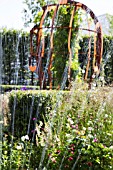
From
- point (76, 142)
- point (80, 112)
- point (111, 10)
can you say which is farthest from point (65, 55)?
point (111, 10)

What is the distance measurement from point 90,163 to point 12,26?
9242 mm

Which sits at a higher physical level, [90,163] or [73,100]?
[73,100]

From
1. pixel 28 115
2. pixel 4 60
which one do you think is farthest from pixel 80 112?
pixel 4 60

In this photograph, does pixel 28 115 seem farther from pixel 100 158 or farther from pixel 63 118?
pixel 100 158

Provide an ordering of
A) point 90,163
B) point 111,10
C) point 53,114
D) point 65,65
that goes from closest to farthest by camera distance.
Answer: point 90,163
point 53,114
point 65,65
point 111,10

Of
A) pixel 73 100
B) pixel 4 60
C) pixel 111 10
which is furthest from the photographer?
pixel 111 10

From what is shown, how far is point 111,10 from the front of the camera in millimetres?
13586

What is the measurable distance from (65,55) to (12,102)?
3.20 metres

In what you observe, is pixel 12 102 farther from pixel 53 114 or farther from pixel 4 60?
pixel 4 60

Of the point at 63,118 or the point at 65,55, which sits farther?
the point at 65,55

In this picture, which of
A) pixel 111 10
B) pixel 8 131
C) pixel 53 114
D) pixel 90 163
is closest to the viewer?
pixel 90 163

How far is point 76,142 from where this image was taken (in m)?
3.21

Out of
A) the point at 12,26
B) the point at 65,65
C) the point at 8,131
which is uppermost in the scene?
the point at 12,26

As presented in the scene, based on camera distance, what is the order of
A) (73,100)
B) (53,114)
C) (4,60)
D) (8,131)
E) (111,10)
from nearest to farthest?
(53,114) → (73,100) → (8,131) → (4,60) → (111,10)
